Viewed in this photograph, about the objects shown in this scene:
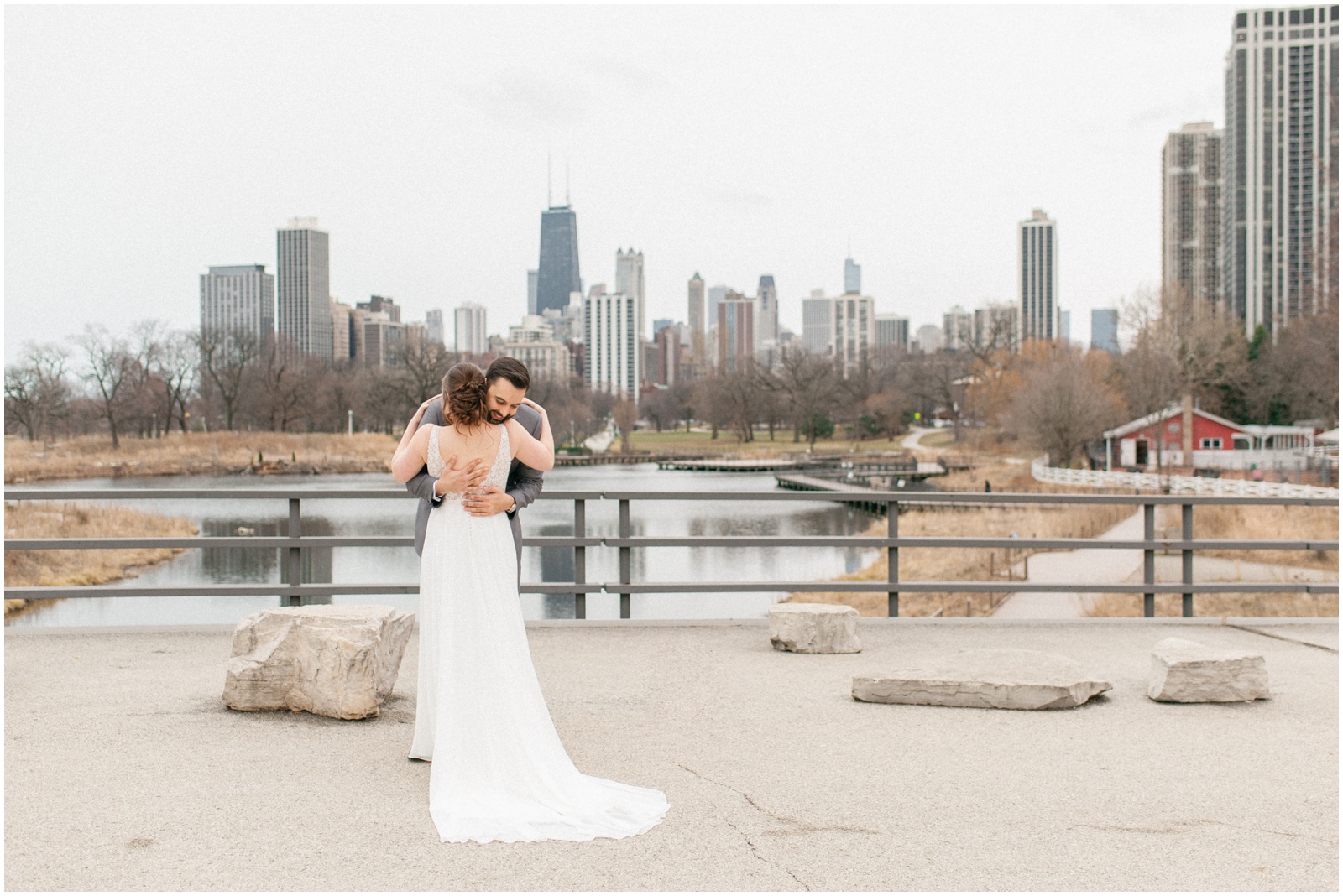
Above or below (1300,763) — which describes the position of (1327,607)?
below

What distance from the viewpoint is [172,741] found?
216 inches

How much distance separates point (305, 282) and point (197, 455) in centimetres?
12311

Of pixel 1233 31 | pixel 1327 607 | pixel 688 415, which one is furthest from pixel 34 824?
pixel 1233 31

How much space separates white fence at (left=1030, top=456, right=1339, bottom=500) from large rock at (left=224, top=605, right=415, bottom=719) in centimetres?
3303

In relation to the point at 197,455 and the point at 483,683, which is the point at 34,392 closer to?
the point at 197,455

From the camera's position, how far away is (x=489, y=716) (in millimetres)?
4777

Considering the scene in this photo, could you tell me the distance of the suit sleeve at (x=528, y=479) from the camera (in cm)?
525

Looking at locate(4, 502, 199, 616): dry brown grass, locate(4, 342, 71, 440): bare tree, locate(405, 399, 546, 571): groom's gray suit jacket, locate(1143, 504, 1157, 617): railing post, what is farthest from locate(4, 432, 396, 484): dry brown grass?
locate(405, 399, 546, 571): groom's gray suit jacket

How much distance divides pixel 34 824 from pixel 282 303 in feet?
635

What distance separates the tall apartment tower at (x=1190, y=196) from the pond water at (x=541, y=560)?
465ft

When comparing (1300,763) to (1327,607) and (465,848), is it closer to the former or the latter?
(465,848)

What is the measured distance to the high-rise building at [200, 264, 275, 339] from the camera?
7239 inches

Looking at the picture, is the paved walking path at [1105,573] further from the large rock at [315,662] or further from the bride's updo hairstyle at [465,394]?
the bride's updo hairstyle at [465,394]

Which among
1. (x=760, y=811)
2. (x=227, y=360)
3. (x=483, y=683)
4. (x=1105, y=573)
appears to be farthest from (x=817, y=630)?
(x=227, y=360)
